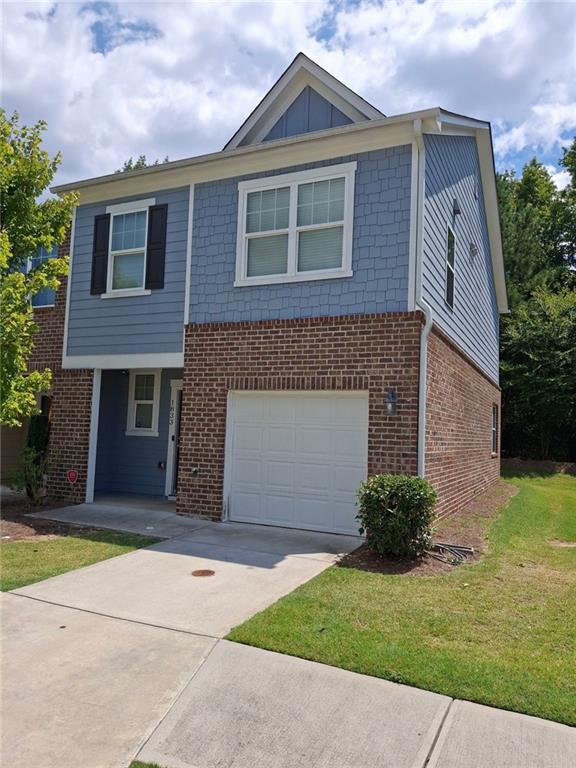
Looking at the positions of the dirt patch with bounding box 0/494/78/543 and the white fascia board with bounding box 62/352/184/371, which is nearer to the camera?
the dirt patch with bounding box 0/494/78/543

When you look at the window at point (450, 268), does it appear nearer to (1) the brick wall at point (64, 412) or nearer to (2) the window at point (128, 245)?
(2) the window at point (128, 245)

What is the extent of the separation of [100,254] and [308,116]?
4641mm

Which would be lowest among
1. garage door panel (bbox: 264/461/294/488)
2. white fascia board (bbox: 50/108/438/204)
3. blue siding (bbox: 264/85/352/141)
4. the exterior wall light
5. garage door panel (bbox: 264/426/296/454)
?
garage door panel (bbox: 264/461/294/488)

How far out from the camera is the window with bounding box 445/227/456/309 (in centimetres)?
1047

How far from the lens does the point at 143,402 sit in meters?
12.8

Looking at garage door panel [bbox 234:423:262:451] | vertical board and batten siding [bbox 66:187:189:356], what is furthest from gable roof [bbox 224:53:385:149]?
garage door panel [bbox 234:423:262:451]

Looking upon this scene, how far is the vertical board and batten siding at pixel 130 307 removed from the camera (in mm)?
10352

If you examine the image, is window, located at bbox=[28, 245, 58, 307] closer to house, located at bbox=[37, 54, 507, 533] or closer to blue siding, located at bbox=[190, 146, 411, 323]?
house, located at bbox=[37, 54, 507, 533]

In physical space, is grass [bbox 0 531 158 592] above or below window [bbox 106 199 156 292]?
below

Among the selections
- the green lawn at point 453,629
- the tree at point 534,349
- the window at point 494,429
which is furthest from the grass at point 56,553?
the tree at point 534,349

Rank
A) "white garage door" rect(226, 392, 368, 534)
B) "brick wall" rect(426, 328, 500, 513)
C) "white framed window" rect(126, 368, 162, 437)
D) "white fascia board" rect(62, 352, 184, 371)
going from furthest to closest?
"white framed window" rect(126, 368, 162, 437) → "white fascia board" rect(62, 352, 184, 371) → "brick wall" rect(426, 328, 500, 513) → "white garage door" rect(226, 392, 368, 534)

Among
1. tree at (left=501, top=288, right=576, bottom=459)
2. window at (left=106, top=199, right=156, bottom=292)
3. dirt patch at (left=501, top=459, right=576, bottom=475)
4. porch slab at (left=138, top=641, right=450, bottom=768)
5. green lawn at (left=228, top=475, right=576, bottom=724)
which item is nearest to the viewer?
porch slab at (left=138, top=641, right=450, bottom=768)

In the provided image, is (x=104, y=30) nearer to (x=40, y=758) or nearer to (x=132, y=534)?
(x=132, y=534)

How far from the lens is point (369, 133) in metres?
8.66
